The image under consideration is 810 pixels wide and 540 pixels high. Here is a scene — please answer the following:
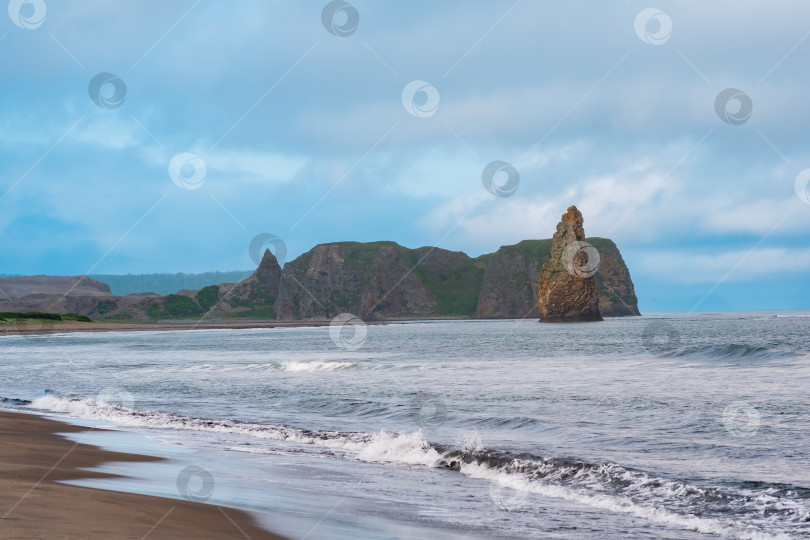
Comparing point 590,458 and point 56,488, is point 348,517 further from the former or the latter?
point 590,458

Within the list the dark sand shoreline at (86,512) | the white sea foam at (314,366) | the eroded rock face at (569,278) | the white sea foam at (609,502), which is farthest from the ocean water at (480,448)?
the eroded rock face at (569,278)

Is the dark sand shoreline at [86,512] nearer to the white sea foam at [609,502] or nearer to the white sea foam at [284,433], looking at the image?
the white sea foam at [609,502]

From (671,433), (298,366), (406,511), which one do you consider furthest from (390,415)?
(298,366)

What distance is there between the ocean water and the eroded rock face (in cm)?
10338

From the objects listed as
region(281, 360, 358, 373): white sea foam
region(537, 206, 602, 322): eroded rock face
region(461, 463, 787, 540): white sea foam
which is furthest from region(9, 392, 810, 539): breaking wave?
region(537, 206, 602, 322): eroded rock face

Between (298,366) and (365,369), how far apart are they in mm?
4631

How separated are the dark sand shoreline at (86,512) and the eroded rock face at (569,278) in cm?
12869

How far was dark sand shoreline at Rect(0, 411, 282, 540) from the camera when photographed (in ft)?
23.0

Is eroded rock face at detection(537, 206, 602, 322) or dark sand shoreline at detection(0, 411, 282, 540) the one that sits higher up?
eroded rock face at detection(537, 206, 602, 322)

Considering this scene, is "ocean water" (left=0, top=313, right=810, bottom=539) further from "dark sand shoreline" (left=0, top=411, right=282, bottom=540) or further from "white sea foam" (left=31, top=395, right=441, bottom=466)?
"dark sand shoreline" (left=0, top=411, right=282, bottom=540)

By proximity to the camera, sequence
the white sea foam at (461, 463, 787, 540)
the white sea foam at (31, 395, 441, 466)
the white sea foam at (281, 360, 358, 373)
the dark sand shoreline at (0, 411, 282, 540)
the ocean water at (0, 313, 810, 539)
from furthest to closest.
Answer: the white sea foam at (281, 360, 358, 373)
the white sea foam at (31, 395, 441, 466)
the ocean water at (0, 313, 810, 539)
the white sea foam at (461, 463, 787, 540)
the dark sand shoreline at (0, 411, 282, 540)

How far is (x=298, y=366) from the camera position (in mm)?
42531

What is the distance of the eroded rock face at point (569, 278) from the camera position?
445 ft

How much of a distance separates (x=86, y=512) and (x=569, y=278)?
137042 mm
